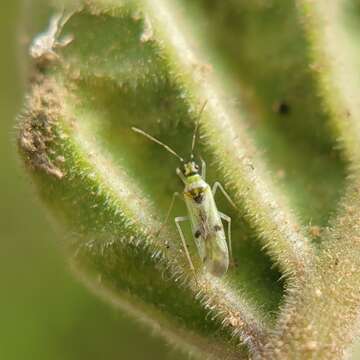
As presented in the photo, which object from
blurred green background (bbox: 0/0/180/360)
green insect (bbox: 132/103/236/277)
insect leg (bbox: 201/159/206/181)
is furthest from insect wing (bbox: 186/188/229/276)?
blurred green background (bbox: 0/0/180/360)

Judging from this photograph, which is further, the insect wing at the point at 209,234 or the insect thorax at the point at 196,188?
the insect thorax at the point at 196,188

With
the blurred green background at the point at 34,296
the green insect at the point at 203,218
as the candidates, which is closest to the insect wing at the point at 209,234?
the green insect at the point at 203,218

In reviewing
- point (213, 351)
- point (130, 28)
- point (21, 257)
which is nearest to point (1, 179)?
point (21, 257)

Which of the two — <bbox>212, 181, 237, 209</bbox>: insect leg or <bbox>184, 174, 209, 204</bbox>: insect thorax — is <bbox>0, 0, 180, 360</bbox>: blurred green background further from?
<bbox>212, 181, 237, 209</bbox>: insect leg

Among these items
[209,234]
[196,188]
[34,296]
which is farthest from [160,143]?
[34,296]

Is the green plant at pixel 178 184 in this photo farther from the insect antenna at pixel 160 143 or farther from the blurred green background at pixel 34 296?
the blurred green background at pixel 34 296

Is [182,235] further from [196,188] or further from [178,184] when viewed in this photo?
[196,188]

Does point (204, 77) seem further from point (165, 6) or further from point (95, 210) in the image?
point (95, 210)
